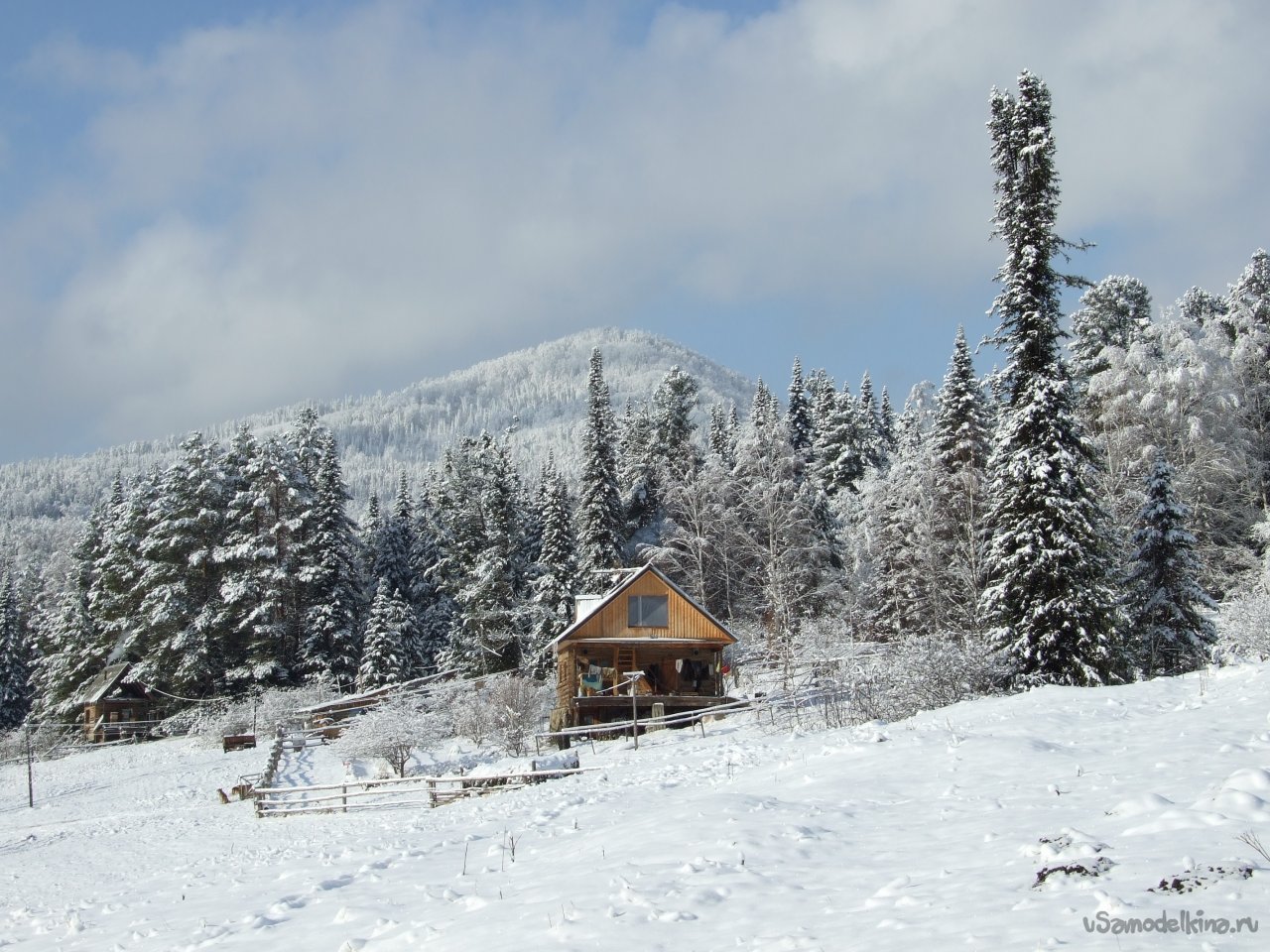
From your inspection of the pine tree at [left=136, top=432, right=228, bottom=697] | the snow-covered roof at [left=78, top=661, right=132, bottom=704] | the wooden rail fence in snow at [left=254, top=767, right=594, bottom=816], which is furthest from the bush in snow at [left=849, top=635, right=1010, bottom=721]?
the snow-covered roof at [left=78, top=661, right=132, bottom=704]

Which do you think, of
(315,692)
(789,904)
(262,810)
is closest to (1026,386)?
(789,904)

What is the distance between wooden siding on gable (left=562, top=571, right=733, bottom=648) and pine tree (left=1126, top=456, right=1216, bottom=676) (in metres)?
15.5

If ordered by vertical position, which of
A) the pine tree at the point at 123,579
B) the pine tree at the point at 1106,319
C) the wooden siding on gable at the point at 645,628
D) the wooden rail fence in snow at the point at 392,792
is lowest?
the wooden rail fence in snow at the point at 392,792

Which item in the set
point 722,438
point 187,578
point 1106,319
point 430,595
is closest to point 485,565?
point 430,595

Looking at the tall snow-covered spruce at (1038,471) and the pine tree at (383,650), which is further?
the pine tree at (383,650)

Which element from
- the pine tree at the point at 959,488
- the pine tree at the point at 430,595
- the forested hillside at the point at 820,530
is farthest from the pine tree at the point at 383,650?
the pine tree at the point at 959,488

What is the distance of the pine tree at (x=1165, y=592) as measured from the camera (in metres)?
27.6

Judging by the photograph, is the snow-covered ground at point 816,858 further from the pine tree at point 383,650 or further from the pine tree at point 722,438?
the pine tree at point 722,438

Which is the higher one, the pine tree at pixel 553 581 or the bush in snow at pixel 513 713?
the pine tree at pixel 553 581

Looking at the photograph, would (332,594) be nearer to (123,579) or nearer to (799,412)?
(123,579)

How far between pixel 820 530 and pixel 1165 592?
81.1 feet

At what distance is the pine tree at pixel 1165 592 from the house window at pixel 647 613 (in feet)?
57.0

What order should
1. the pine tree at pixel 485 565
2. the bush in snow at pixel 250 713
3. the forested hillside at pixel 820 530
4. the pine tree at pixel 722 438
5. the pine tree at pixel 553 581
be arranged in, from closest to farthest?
the forested hillside at pixel 820 530
the bush in snow at pixel 250 713
the pine tree at pixel 553 581
the pine tree at pixel 485 565
the pine tree at pixel 722 438

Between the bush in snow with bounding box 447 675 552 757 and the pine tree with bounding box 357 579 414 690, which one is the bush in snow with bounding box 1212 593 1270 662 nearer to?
the bush in snow with bounding box 447 675 552 757
